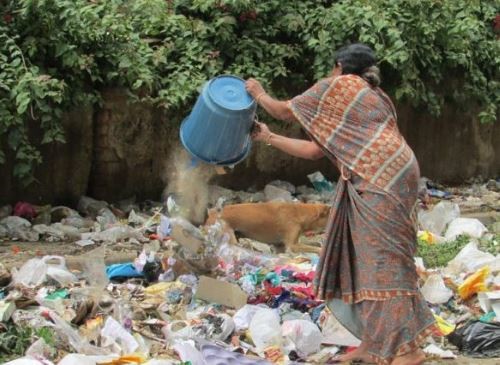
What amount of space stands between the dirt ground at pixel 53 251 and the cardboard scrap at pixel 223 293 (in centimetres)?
112

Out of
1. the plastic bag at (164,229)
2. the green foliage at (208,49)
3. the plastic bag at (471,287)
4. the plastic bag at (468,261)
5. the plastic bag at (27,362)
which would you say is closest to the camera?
the plastic bag at (27,362)

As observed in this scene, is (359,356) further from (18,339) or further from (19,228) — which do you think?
(19,228)

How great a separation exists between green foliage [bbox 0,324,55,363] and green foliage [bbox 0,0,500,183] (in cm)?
289

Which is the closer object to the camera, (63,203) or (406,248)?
(406,248)

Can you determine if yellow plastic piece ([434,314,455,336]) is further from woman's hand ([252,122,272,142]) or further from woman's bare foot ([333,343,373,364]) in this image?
woman's hand ([252,122,272,142])

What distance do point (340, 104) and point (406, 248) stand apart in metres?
0.81

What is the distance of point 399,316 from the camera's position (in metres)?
4.68

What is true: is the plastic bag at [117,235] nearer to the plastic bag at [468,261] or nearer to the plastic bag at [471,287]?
the plastic bag at [468,261]

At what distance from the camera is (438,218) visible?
28.7 ft

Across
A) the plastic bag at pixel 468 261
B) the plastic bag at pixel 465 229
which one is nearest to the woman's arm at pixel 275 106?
the plastic bag at pixel 468 261

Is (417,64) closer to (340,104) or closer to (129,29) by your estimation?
(129,29)

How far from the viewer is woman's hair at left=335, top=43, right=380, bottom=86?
486 centimetres

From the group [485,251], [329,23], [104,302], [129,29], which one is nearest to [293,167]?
[329,23]

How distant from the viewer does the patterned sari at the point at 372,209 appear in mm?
4691
